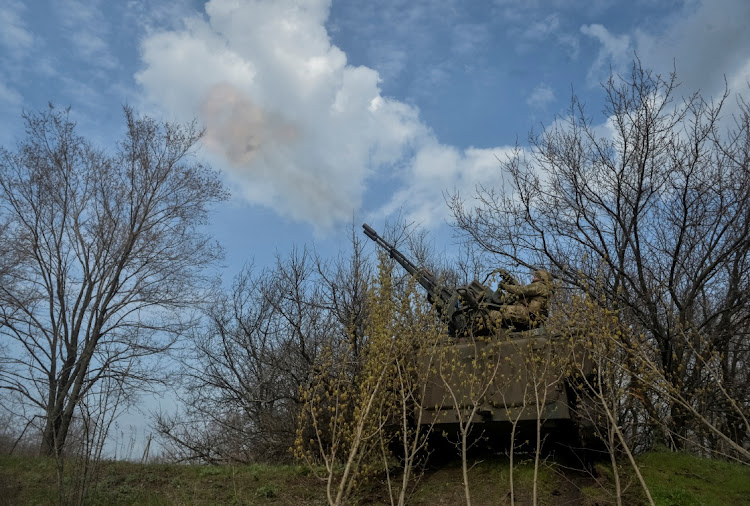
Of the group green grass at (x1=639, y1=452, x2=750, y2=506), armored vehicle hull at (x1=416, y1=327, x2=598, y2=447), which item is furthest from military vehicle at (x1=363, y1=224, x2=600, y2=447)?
green grass at (x1=639, y1=452, x2=750, y2=506)

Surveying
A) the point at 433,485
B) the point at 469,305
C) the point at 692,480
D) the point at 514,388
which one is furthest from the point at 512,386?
the point at 692,480

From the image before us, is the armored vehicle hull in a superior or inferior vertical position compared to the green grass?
superior

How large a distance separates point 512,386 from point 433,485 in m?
2.21

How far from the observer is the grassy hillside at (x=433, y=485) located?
881 cm

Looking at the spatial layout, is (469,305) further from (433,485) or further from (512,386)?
(433,485)

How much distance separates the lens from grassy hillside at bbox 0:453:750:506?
8812mm

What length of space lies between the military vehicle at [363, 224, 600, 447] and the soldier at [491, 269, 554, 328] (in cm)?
21

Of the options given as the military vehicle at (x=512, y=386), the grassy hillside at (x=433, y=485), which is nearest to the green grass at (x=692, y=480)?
the grassy hillside at (x=433, y=485)

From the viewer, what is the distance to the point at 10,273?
15.0m

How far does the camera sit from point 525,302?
1002cm

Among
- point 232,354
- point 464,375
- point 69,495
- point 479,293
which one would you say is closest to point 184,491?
point 69,495

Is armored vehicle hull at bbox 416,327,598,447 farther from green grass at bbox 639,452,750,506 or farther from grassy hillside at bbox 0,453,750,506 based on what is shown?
green grass at bbox 639,452,750,506

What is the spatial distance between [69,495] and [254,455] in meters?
7.50

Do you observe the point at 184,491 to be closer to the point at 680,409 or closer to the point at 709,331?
the point at 680,409
